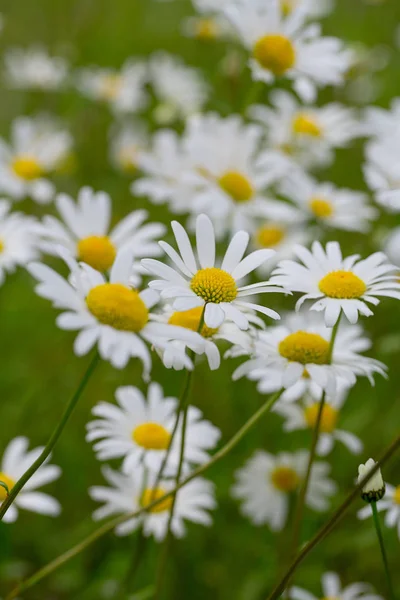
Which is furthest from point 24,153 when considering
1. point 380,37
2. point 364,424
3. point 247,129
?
point 380,37

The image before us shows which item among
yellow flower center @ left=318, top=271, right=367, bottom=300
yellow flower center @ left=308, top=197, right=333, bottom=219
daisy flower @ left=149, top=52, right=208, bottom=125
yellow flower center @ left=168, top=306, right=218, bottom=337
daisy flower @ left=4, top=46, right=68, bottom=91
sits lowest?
yellow flower center @ left=168, top=306, right=218, bottom=337

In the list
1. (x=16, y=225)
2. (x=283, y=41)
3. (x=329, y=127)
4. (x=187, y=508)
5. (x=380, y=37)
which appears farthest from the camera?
(x=380, y=37)

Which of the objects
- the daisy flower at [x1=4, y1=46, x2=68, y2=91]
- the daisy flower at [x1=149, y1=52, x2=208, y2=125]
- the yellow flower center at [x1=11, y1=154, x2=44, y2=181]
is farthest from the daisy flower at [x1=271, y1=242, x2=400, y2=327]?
the daisy flower at [x1=4, y1=46, x2=68, y2=91]

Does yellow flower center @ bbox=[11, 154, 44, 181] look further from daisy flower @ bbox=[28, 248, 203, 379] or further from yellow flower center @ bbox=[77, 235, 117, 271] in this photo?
daisy flower @ bbox=[28, 248, 203, 379]

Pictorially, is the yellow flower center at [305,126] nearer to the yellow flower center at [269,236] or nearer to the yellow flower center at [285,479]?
the yellow flower center at [269,236]

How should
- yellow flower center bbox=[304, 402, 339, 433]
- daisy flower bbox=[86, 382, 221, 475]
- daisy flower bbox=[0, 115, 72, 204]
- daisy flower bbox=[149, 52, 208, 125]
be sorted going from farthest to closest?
daisy flower bbox=[149, 52, 208, 125] < daisy flower bbox=[0, 115, 72, 204] < yellow flower center bbox=[304, 402, 339, 433] < daisy flower bbox=[86, 382, 221, 475]

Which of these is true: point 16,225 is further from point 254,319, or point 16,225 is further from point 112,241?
point 254,319

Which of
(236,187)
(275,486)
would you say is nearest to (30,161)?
(236,187)
